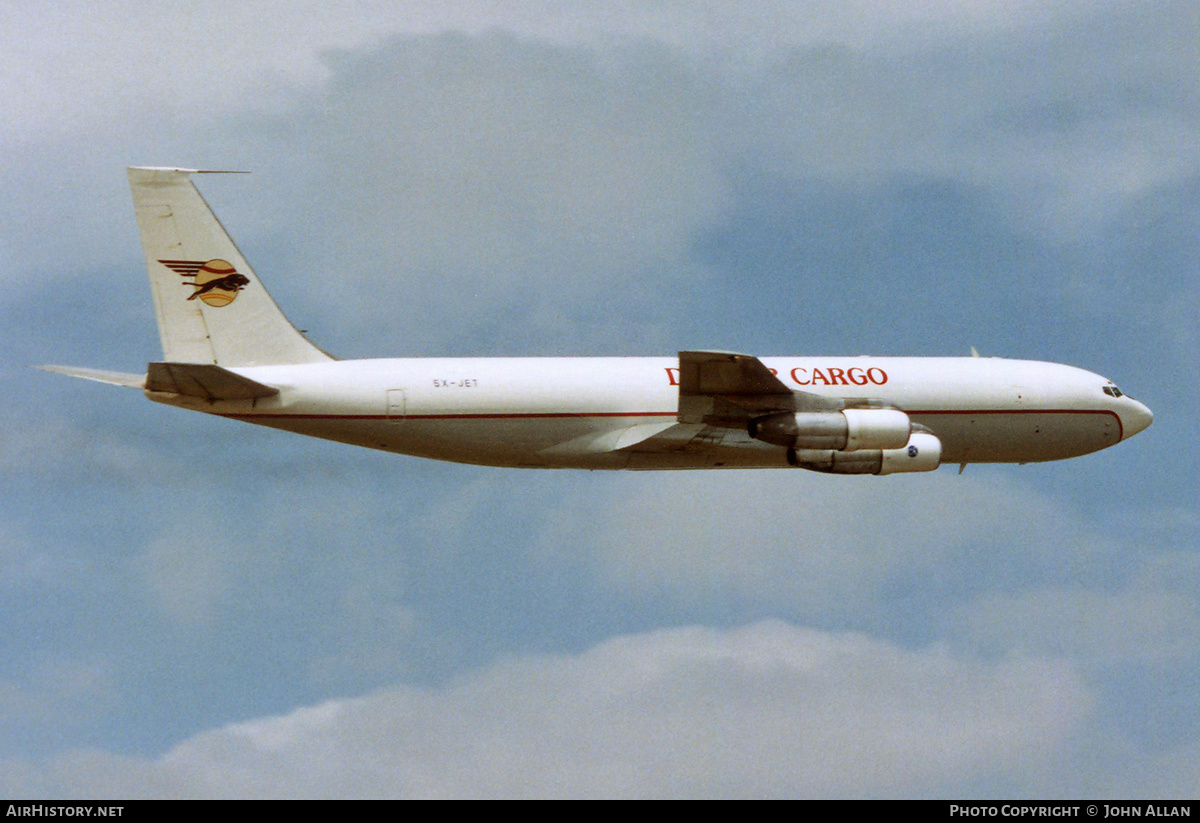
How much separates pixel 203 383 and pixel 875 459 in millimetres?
16860

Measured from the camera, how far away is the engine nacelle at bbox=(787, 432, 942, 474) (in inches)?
1448

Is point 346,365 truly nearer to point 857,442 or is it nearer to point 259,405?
point 259,405

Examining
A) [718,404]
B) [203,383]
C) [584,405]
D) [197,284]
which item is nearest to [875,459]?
[718,404]

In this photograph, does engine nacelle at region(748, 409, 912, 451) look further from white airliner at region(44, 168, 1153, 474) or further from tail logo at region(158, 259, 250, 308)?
tail logo at region(158, 259, 250, 308)

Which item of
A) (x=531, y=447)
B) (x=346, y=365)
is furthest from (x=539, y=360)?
(x=346, y=365)

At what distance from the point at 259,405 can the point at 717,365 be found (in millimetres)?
11028

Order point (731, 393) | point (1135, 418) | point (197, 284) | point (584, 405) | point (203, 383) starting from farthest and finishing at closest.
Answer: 1. point (1135, 418)
2. point (584, 405)
3. point (197, 284)
4. point (731, 393)
5. point (203, 383)

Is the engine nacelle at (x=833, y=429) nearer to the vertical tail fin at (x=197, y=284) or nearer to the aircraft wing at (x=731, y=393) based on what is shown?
the aircraft wing at (x=731, y=393)

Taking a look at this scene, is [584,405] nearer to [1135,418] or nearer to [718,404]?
[718,404]

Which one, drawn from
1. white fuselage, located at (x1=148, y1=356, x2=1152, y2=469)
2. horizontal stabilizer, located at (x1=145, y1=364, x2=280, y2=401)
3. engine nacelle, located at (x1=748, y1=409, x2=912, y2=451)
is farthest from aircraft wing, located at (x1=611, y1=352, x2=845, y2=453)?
horizontal stabilizer, located at (x1=145, y1=364, x2=280, y2=401)

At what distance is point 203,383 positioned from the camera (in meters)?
32.8

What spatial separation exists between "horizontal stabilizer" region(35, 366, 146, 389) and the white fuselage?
2.56 feet

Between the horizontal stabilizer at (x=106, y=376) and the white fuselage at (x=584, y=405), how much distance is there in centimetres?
78

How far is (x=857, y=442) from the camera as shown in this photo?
35.7 meters
